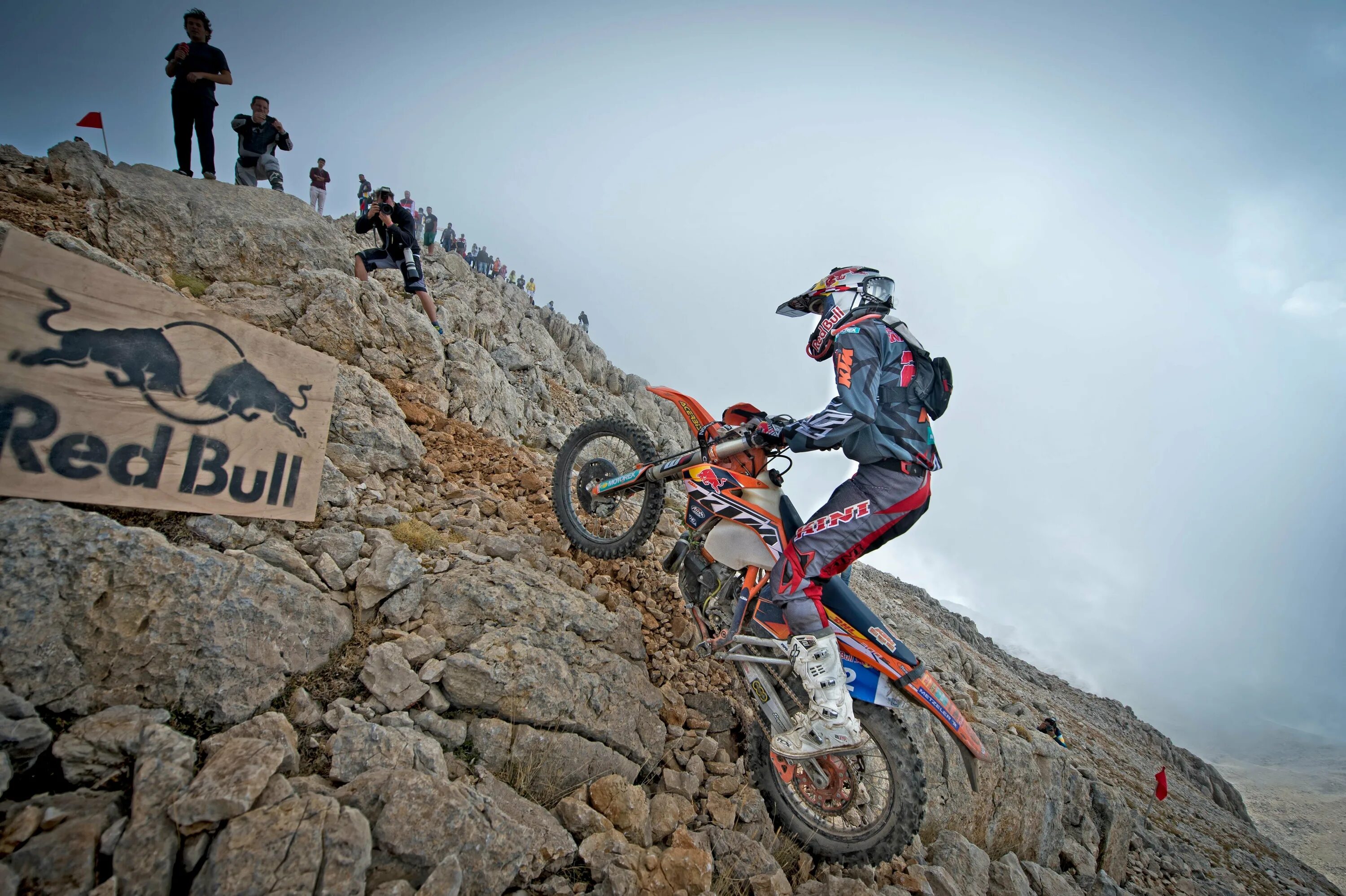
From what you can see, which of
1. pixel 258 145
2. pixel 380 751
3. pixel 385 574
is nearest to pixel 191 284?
pixel 258 145

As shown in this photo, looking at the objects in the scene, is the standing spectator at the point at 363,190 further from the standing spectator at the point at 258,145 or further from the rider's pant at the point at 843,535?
the rider's pant at the point at 843,535

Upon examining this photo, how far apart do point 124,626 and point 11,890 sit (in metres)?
1.32

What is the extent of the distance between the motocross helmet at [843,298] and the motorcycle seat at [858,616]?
1.58 metres

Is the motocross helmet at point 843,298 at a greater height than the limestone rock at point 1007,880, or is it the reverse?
the motocross helmet at point 843,298

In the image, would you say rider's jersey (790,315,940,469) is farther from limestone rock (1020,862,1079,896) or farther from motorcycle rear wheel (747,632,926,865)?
limestone rock (1020,862,1079,896)

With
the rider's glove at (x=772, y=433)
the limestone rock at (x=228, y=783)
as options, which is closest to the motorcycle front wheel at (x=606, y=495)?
the rider's glove at (x=772, y=433)

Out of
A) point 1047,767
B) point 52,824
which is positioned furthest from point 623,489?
point 1047,767

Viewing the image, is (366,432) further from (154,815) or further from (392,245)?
(392,245)

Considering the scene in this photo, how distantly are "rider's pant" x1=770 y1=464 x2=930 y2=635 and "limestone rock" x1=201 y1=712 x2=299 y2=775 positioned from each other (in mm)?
3039

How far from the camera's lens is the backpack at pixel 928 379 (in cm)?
409

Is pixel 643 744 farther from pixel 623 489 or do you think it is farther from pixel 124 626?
pixel 124 626

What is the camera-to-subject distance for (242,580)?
3090mm

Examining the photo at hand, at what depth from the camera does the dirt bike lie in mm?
3475

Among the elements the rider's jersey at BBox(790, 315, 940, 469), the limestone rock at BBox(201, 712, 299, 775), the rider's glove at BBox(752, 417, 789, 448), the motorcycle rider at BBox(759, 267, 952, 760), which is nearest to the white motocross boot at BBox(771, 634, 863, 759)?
the motorcycle rider at BBox(759, 267, 952, 760)
